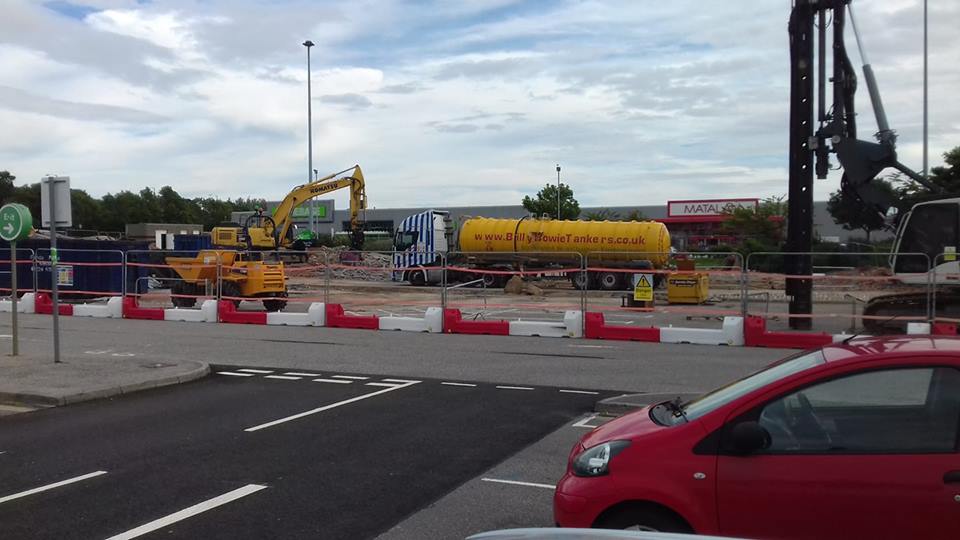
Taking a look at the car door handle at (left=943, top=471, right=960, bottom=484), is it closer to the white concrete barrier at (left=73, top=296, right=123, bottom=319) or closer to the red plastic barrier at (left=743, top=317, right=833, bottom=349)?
the red plastic barrier at (left=743, top=317, right=833, bottom=349)

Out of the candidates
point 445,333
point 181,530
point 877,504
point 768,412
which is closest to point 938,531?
point 877,504

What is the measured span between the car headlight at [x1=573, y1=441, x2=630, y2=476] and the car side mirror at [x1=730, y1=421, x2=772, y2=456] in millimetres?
570

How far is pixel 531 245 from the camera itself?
36.3 meters

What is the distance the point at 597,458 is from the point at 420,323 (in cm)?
1395

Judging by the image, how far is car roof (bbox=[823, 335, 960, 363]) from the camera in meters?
3.91

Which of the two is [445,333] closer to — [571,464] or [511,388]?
[511,388]

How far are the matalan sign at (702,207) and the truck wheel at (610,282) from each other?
132 feet

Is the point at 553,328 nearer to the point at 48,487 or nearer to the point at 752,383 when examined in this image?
the point at 48,487

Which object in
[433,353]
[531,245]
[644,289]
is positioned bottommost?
[433,353]

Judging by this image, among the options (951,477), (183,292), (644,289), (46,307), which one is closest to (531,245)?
(183,292)

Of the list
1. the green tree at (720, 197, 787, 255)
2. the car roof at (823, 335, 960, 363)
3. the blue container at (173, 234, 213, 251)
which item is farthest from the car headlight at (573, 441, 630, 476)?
the green tree at (720, 197, 787, 255)

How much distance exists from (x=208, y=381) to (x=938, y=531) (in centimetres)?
984

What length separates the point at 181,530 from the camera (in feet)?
17.5

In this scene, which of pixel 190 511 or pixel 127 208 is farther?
pixel 127 208
